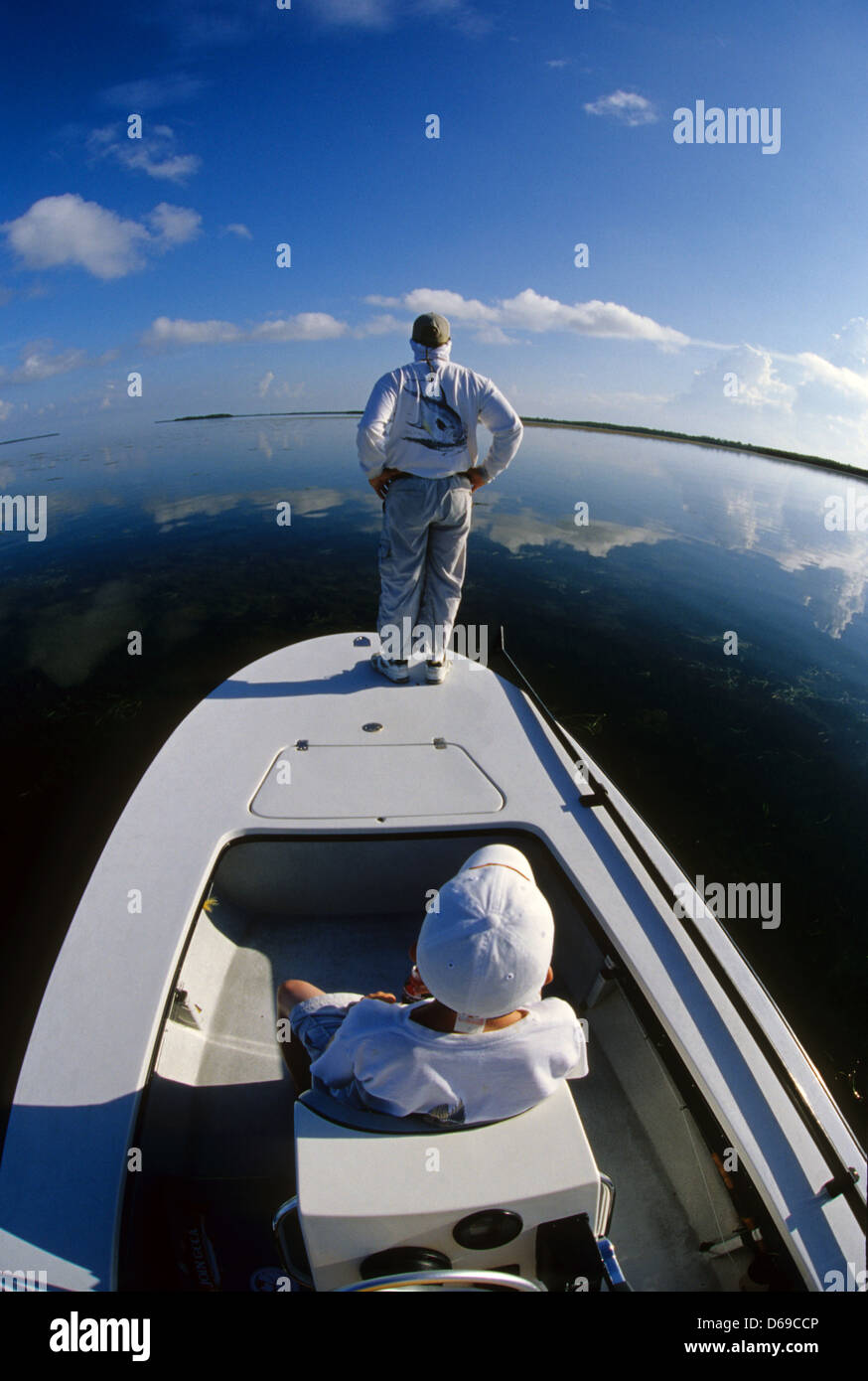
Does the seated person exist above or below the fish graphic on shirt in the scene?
below

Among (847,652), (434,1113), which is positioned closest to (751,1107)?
(434,1113)
